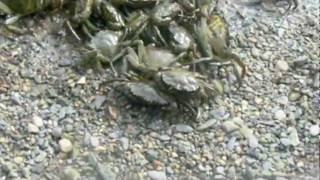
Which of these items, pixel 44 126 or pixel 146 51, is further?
pixel 146 51

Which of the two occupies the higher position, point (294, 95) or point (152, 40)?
point (152, 40)

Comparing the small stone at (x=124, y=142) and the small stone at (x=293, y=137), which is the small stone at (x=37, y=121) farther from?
the small stone at (x=293, y=137)

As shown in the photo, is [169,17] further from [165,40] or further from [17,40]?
[17,40]

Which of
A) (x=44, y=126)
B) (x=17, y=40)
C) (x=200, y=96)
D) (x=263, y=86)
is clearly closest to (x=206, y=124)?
(x=200, y=96)

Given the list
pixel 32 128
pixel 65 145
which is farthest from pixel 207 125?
pixel 32 128

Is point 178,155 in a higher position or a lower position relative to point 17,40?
lower

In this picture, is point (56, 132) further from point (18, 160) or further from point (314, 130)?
point (314, 130)

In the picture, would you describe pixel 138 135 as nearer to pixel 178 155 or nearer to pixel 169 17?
pixel 178 155

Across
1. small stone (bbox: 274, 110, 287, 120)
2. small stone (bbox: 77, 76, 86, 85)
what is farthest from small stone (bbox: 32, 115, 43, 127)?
small stone (bbox: 274, 110, 287, 120)
